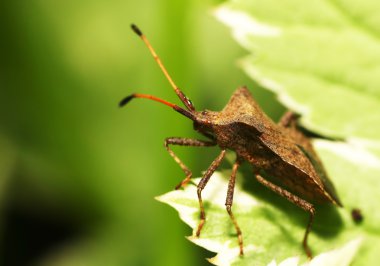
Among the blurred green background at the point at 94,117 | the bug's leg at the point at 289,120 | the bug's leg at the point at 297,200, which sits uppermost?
the blurred green background at the point at 94,117

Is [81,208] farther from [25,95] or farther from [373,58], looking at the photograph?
[373,58]

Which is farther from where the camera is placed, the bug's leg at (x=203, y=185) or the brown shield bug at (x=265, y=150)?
the brown shield bug at (x=265, y=150)

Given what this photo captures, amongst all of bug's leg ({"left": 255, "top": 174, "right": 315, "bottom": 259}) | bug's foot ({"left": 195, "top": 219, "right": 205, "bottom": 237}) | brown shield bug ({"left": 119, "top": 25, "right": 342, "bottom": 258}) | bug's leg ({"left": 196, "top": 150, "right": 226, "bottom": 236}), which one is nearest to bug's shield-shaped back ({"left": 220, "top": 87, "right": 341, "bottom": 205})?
brown shield bug ({"left": 119, "top": 25, "right": 342, "bottom": 258})

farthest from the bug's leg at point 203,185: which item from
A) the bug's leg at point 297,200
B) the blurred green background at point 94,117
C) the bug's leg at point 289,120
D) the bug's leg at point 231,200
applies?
the blurred green background at point 94,117

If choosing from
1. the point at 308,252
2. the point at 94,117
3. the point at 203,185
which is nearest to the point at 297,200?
the point at 308,252

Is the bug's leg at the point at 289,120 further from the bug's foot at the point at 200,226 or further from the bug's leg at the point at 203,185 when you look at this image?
the bug's foot at the point at 200,226
